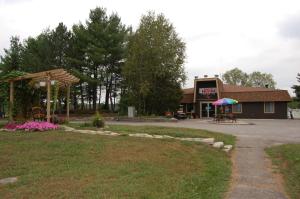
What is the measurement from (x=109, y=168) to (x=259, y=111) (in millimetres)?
33479

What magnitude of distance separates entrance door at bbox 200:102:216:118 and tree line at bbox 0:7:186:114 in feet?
16.5

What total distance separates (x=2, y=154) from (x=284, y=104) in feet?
111

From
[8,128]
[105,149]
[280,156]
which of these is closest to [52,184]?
[105,149]

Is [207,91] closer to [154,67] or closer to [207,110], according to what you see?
[207,110]

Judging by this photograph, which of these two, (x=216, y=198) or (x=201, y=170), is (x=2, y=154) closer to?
(x=201, y=170)

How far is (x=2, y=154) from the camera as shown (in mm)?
8328

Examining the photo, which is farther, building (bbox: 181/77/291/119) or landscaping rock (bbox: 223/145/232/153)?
building (bbox: 181/77/291/119)

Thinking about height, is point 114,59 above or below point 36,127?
above

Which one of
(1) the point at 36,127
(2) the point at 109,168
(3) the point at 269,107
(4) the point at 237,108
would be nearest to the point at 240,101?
(4) the point at 237,108

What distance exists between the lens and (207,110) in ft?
132

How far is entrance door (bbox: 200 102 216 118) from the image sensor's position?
39938mm

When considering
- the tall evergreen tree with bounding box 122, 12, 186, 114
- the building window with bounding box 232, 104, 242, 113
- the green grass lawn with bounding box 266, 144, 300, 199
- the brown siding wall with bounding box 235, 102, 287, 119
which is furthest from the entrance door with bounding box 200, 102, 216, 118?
the green grass lawn with bounding box 266, 144, 300, 199

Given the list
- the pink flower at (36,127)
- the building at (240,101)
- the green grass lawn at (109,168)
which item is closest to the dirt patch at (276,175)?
the green grass lawn at (109,168)

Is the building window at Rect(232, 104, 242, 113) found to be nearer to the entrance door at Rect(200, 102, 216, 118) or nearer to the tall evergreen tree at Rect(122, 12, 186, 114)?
the entrance door at Rect(200, 102, 216, 118)
